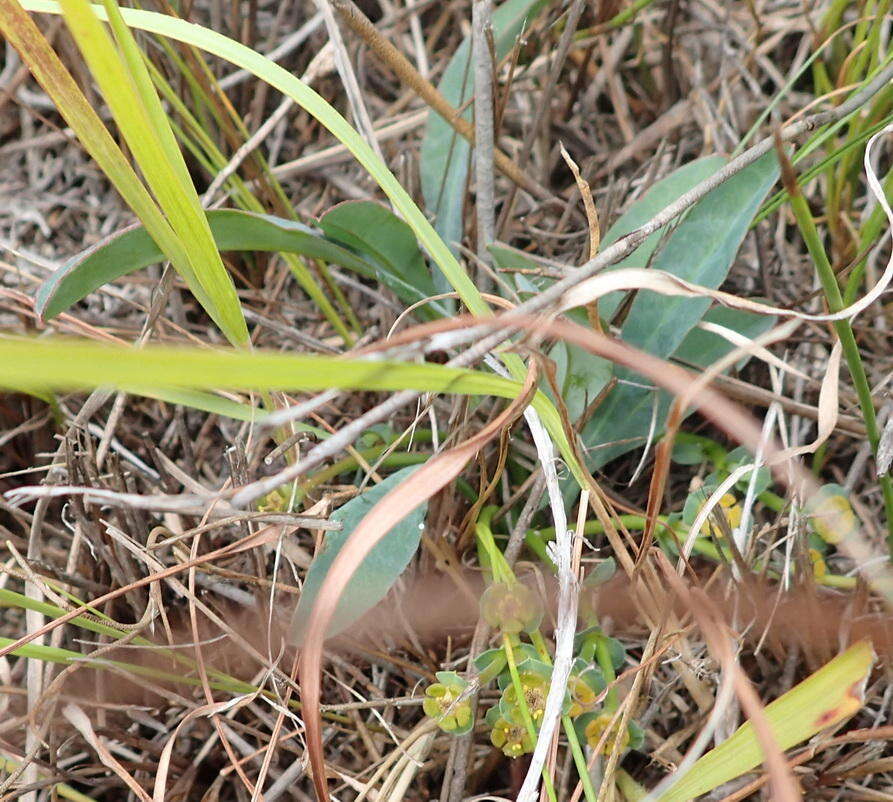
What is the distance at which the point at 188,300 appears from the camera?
3.88ft

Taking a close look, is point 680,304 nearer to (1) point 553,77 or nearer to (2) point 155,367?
(1) point 553,77

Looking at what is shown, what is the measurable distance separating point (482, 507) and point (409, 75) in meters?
0.42

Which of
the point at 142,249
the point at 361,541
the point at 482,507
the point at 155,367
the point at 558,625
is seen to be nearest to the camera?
the point at 155,367

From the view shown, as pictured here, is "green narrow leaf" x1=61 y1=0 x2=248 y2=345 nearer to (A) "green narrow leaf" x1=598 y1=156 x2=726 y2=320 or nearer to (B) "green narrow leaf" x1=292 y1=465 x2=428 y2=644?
(B) "green narrow leaf" x1=292 y1=465 x2=428 y2=644

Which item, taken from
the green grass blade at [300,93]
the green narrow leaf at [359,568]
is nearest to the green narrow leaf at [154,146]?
the green grass blade at [300,93]

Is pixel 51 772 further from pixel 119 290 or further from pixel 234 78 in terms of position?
pixel 234 78

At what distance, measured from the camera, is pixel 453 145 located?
988 millimetres

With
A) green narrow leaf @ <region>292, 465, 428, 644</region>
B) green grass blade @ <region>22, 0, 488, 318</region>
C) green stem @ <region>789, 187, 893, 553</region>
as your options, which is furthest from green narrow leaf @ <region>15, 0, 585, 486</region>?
green stem @ <region>789, 187, 893, 553</region>

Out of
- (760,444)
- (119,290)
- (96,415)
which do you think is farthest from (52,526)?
(760,444)

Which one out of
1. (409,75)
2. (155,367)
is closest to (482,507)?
(409,75)

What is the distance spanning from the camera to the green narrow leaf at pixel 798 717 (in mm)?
551

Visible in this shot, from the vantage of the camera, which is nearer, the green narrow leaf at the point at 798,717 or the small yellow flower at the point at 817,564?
the green narrow leaf at the point at 798,717

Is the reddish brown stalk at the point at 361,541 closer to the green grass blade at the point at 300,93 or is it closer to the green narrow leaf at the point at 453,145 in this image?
the green grass blade at the point at 300,93

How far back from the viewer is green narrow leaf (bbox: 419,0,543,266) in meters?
1.02
